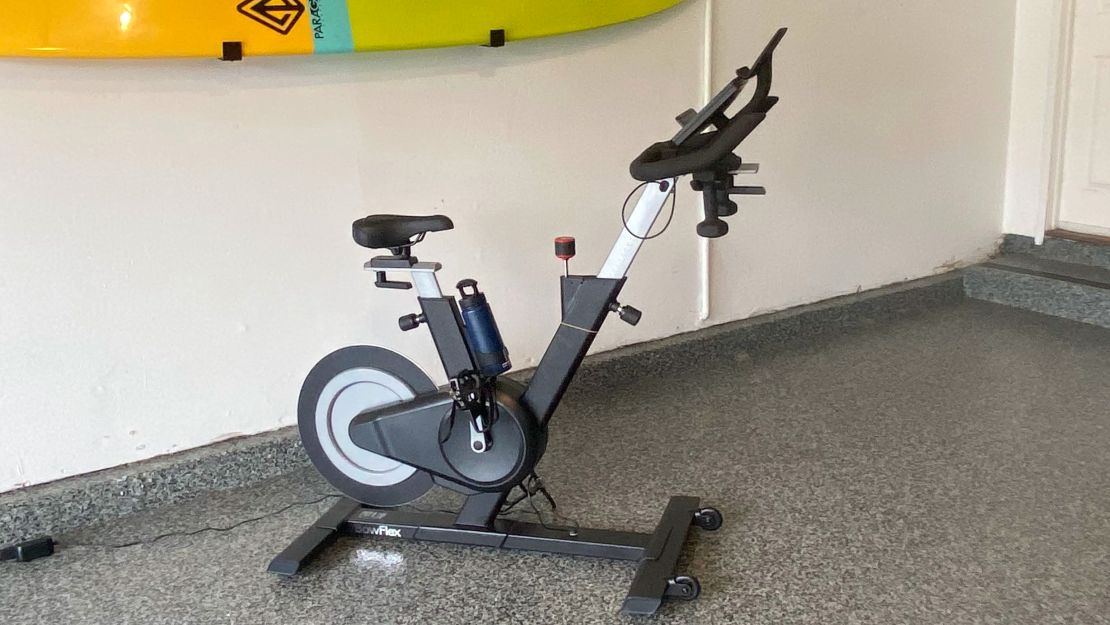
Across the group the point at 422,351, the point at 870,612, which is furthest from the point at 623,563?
the point at 422,351

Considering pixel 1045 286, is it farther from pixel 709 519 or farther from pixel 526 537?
pixel 526 537

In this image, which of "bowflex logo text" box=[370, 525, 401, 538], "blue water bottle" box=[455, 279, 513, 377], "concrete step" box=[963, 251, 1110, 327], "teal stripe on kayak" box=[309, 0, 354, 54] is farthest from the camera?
"concrete step" box=[963, 251, 1110, 327]

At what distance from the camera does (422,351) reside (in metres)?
2.75

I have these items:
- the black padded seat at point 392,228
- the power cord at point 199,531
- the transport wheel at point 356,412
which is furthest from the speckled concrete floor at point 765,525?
the black padded seat at point 392,228

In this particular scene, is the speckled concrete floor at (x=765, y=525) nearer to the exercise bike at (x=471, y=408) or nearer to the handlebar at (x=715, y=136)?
the exercise bike at (x=471, y=408)

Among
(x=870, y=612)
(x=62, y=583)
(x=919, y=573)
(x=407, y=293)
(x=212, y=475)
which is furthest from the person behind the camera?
(x=407, y=293)

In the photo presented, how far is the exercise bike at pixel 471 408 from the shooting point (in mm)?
1933

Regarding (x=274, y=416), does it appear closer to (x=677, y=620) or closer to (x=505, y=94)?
(x=505, y=94)

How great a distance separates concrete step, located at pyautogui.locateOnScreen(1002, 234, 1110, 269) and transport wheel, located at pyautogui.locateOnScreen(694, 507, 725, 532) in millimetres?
2376

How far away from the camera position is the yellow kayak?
2.04 metres

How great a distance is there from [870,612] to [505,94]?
66.9 inches

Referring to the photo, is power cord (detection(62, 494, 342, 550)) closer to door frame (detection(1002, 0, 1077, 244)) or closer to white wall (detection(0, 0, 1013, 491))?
white wall (detection(0, 0, 1013, 491))

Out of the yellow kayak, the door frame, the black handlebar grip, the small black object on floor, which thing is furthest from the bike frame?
the door frame

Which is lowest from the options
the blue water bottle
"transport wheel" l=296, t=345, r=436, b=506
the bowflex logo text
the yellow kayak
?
the bowflex logo text
